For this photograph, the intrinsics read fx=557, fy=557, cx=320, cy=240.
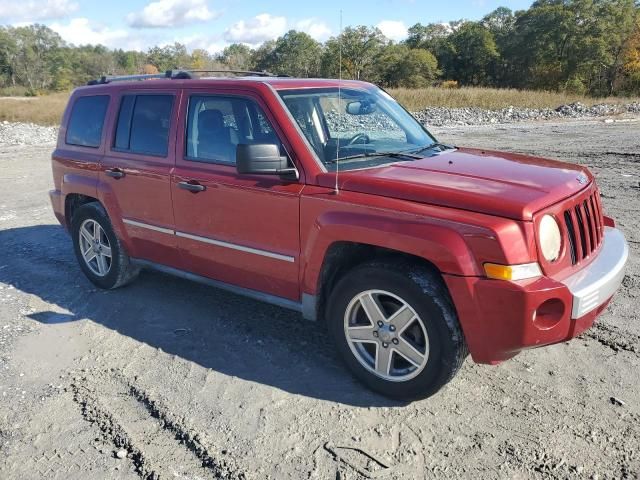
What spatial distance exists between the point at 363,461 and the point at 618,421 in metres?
1.51

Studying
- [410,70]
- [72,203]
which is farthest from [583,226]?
[410,70]

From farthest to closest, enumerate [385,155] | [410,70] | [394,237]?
[410,70] < [385,155] < [394,237]

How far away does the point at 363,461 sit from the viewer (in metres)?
2.95

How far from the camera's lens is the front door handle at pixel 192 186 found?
4.26m

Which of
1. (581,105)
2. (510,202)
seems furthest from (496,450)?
(581,105)

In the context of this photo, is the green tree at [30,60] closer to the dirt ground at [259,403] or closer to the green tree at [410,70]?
the green tree at [410,70]

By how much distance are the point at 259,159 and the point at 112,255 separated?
249 centimetres

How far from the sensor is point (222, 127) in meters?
4.27

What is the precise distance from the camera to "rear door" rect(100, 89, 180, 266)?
4602mm

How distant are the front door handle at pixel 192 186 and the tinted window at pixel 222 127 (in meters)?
0.20

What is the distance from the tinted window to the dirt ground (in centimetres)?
143

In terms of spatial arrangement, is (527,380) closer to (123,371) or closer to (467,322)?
(467,322)

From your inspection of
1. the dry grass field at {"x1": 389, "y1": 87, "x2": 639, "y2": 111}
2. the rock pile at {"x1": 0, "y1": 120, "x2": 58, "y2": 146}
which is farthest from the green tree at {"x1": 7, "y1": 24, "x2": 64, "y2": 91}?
the dry grass field at {"x1": 389, "y1": 87, "x2": 639, "y2": 111}

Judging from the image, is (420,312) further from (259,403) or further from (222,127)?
(222,127)
